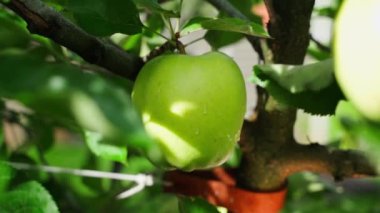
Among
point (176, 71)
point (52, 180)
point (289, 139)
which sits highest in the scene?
point (176, 71)

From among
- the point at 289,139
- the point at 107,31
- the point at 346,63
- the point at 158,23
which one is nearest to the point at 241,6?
the point at 158,23

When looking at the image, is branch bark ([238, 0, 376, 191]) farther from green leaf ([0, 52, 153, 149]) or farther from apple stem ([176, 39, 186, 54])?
green leaf ([0, 52, 153, 149])

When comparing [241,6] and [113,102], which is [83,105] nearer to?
[113,102]

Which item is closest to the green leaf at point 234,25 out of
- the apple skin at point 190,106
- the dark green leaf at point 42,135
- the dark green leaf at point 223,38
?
the apple skin at point 190,106

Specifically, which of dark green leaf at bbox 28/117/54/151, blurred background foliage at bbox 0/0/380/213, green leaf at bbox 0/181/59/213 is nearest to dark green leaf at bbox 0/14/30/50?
blurred background foliage at bbox 0/0/380/213

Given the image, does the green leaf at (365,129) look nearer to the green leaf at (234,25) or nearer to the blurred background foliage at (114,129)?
the blurred background foliage at (114,129)

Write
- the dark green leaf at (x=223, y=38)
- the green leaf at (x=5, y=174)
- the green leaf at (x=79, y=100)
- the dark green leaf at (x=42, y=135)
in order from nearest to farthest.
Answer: the green leaf at (x=79, y=100) → the green leaf at (x=5, y=174) → the dark green leaf at (x=223, y=38) → the dark green leaf at (x=42, y=135)

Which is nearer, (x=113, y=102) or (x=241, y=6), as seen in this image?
(x=113, y=102)
